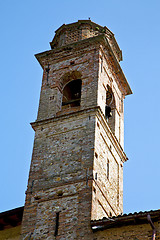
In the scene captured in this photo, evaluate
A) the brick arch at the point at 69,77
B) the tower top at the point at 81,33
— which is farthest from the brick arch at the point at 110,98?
the tower top at the point at 81,33

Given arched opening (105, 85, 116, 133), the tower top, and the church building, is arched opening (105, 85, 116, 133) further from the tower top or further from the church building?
the tower top

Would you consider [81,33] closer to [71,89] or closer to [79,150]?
[71,89]

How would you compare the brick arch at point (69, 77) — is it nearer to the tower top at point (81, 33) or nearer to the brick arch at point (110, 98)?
the brick arch at point (110, 98)

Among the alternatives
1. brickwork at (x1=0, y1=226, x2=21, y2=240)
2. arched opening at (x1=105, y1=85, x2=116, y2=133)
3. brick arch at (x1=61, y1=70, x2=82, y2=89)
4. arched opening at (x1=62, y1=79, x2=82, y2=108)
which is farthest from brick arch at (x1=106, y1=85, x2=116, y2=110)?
brickwork at (x1=0, y1=226, x2=21, y2=240)

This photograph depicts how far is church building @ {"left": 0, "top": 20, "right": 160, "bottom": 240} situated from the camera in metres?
16.9

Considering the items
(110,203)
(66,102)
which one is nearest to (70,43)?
(66,102)

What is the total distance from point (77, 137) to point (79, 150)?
2.12ft

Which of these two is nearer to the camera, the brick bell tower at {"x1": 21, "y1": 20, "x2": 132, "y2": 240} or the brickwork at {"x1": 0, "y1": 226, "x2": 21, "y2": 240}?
the brick bell tower at {"x1": 21, "y1": 20, "x2": 132, "y2": 240}

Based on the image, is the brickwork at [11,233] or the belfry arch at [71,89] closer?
the brickwork at [11,233]

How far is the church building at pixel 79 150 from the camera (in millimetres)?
16922

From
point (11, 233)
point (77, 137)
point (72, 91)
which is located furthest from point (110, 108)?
point (11, 233)

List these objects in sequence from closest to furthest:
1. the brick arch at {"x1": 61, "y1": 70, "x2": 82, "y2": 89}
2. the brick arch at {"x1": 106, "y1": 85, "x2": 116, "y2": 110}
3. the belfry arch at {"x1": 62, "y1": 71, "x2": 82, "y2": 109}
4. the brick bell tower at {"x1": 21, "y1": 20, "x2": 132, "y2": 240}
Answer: the brick bell tower at {"x1": 21, "y1": 20, "x2": 132, "y2": 240}
the belfry arch at {"x1": 62, "y1": 71, "x2": 82, "y2": 109}
the brick arch at {"x1": 61, "y1": 70, "x2": 82, "y2": 89}
the brick arch at {"x1": 106, "y1": 85, "x2": 116, "y2": 110}

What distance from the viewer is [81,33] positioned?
24812mm

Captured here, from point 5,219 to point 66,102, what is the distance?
5.75 m
